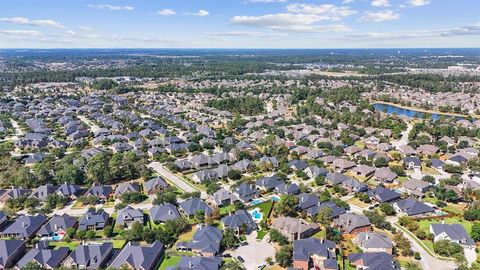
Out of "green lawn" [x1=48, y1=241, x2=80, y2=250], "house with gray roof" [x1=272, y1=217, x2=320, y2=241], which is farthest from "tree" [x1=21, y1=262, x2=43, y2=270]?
"house with gray roof" [x1=272, y1=217, x2=320, y2=241]

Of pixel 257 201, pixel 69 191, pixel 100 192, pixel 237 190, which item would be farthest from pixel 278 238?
pixel 69 191

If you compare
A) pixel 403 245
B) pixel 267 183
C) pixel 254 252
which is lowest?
pixel 254 252

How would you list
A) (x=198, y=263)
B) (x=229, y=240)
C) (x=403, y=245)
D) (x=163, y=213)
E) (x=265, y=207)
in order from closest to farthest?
(x=198, y=263) → (x=403, y=245) → (x=229, y=240) → (x=163, y=213) → (x=265, y=207)

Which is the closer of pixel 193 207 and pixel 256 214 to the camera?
pixel 193 207

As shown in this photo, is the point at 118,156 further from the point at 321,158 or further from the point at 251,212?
the point at 321,158

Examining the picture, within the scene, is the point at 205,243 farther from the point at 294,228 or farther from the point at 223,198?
the point at 223,198

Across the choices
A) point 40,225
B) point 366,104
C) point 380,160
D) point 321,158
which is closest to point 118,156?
point 40,225
